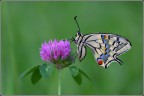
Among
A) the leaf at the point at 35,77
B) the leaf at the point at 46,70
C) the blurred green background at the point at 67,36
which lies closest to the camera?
the leaf at the point at 46,70

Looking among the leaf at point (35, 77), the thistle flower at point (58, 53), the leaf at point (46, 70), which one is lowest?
the leaf at point (35, 77)

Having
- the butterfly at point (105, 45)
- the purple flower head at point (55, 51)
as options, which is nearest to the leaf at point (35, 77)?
the purple flower head at point (55, 51)

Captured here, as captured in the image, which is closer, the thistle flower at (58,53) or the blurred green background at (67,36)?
the thistle flower at (58,53)

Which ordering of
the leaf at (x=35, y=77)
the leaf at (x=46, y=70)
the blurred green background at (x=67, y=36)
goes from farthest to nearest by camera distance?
the blurred green background at (x=67, y=36) → the leaf at (x=35, y=77) → the leaf at (x=46, y=70)

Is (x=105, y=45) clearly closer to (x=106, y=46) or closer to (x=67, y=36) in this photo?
(x=106, y=46)

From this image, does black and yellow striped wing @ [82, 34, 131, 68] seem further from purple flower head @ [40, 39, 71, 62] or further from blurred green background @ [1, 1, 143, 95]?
blurred green background @ [1, 1, 143, 95]

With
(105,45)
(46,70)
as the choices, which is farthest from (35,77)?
(105,45)

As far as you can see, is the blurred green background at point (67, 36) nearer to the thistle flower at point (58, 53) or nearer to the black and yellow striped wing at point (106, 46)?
the thistle flower at point (58, 53)
